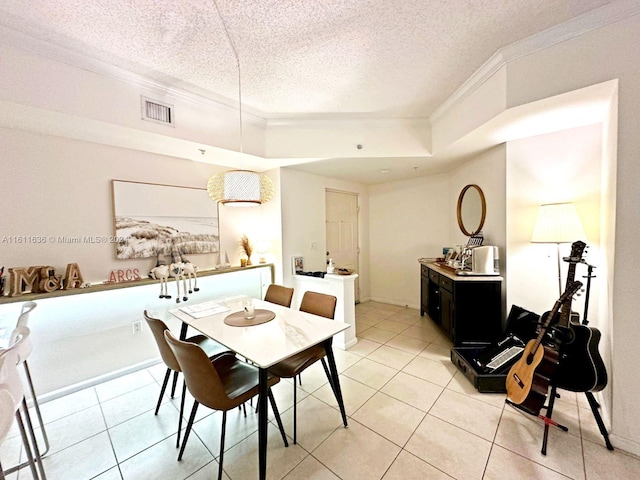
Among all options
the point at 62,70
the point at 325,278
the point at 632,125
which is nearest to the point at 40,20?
the point at 62,70

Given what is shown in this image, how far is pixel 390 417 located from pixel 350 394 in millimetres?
396

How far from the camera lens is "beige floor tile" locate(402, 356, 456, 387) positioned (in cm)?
244

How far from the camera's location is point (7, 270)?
2.14 meters

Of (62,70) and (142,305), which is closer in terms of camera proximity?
(62,70)

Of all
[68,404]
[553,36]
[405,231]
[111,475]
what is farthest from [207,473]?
[405,231]

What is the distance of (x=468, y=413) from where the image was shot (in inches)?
78.2

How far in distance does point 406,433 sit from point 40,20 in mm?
3588

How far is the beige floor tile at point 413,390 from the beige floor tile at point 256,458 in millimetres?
963

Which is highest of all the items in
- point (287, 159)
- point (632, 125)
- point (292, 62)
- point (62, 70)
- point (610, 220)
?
point (292, 62)

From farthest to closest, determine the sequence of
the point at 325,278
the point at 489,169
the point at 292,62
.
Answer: the point at 325,278
the point at 489,169
the point at 292,62

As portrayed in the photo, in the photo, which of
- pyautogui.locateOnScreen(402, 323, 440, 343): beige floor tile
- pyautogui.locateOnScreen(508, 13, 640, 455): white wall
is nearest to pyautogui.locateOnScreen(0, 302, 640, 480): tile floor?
pyautogui.locateOnScreen(508, 13, 640, 455): white wall

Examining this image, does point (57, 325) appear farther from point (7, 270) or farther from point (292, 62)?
point (292, 62)

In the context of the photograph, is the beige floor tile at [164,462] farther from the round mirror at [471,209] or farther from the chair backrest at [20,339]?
the round mirror at [471,209]

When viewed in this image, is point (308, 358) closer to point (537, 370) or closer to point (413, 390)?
point (413, 390)
